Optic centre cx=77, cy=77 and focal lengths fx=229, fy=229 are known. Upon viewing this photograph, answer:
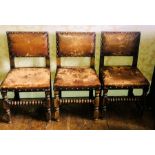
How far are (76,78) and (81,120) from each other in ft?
1.79

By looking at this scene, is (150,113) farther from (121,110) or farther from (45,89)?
(45,89)

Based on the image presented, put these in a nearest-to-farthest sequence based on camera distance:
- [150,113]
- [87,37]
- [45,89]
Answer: [45,89] → [87,37] → [150,113]

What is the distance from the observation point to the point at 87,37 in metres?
2.72

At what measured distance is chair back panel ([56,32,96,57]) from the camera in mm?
2715

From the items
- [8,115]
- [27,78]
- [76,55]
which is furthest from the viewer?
[76,55]

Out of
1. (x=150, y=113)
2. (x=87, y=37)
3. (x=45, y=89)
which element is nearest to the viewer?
(x=45, y=89)

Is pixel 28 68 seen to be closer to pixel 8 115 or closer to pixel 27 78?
pixel 27 78

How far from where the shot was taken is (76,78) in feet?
8.47

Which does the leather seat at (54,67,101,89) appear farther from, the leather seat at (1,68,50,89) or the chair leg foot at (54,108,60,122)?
the chair leg foot at (54,108,60,122)

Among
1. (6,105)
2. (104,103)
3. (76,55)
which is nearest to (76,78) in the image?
(76,55)

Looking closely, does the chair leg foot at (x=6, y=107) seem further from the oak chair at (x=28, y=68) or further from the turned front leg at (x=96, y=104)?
the turned front leg at (x=96, y=104)

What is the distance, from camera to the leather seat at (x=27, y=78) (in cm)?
245
